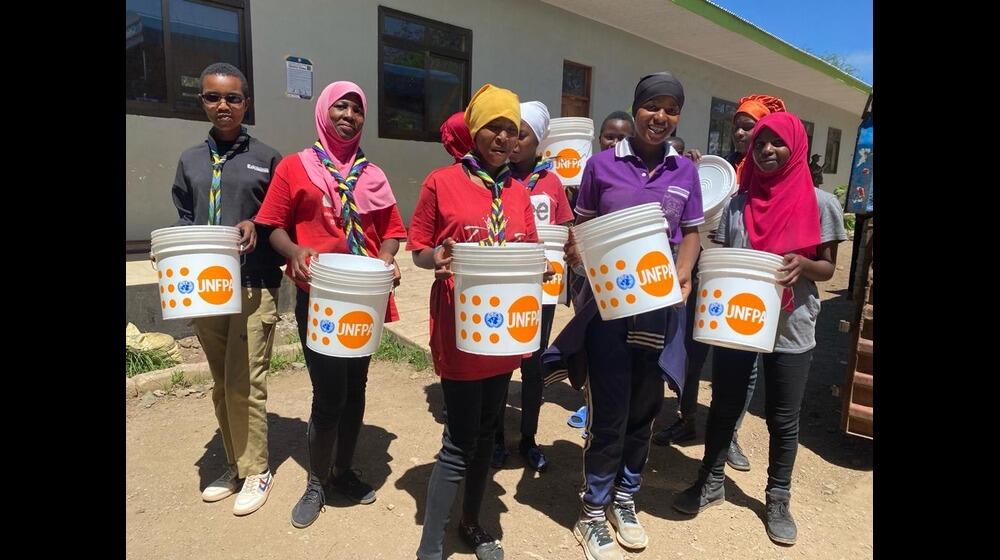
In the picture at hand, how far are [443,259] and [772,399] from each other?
5.38ft

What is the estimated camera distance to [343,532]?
2.48 m

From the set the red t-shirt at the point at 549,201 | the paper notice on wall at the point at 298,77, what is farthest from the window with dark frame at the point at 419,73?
the red t-shirt at the point at 549,201

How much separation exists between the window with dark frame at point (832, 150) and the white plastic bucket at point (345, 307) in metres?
21.0

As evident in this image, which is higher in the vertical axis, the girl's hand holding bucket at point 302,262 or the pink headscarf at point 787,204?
→ the pink headscarf at point 787,204

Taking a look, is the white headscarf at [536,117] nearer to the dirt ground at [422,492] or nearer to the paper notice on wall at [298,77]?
the dirt ground at [422,492]

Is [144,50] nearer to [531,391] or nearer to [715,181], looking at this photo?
[531,391]

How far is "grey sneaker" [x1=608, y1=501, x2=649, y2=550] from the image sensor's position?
2.42 m

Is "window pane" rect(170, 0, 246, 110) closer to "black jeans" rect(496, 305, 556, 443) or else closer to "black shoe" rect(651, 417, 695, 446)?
"black jeans" rect(496, 305, 556, 443)

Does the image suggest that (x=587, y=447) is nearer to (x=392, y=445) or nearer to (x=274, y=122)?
(x=392, y=445)

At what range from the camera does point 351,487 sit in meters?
2.73

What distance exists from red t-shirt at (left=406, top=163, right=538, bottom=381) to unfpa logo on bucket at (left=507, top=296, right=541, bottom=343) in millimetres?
222

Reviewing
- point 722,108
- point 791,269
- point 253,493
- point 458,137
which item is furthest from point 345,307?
point 722,108

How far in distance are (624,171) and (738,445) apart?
199cm

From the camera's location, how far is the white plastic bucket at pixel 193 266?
2197 millimetres
